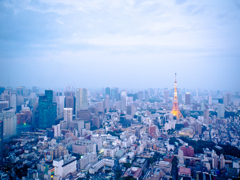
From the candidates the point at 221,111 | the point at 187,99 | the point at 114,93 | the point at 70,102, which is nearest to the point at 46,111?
the point at 70,102

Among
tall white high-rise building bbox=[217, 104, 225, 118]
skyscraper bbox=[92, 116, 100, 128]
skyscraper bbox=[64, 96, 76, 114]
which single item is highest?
skyscraper bbox=[64, 96, 76, 114]

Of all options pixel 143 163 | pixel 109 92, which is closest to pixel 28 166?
pixel 143 163

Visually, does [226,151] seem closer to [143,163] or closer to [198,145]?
[198,145]

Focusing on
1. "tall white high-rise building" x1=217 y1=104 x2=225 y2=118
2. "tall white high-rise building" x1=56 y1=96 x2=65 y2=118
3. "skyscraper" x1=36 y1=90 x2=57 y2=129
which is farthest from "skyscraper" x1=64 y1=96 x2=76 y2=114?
"tall white high-rise building" x1=217 y1=104 x2=225 y2=118

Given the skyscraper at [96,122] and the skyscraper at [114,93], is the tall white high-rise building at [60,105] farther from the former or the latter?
the skyscraper at [114,93]

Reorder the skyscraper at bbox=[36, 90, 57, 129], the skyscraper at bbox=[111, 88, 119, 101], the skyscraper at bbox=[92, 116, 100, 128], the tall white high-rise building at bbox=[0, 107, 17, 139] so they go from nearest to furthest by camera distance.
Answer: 1. the tall white high-rise building at bbox=[0, 107, 17, 139]
2. the skyscraper at bbox=[36, 90, 57, 129]
3. the skyscraper at bbox=[92, 116, 100, 128]
4. the skyscraper at bbox=[111, 88, 119, 101]

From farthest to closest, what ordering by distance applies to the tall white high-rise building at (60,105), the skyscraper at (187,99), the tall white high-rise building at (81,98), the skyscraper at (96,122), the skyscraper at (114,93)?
1. the skyscraper at (114,93)
2. the skyscraper at (187,99)
3. the tall white high-rise building at (81,98)
4. the tall white high-rise building at (60,105)
5. the skyscraper at (96,122)

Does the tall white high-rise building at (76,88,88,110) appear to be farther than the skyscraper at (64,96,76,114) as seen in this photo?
Yes


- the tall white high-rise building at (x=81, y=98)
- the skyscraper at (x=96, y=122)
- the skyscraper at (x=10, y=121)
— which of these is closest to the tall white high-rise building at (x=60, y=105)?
the tall white high-rise building at (x=81, y=98)

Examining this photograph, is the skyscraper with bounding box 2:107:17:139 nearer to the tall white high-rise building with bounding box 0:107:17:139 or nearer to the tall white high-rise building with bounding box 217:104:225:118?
the tall white high-rise building with bounding box 0:107:17:139
